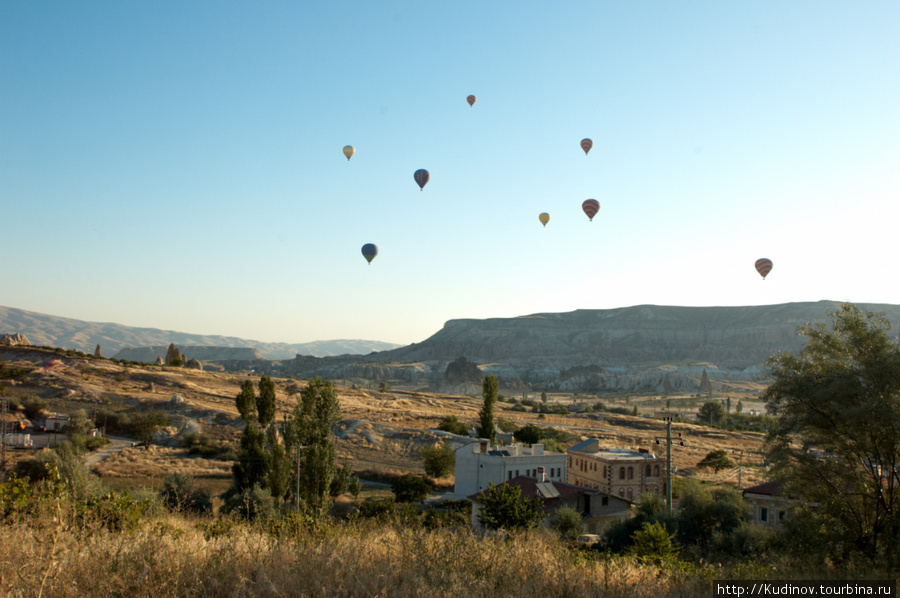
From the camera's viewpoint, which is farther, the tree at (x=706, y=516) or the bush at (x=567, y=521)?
the bush at (x=567, y=521)

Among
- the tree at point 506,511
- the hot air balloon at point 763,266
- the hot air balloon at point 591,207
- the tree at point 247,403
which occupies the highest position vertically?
the hot air balloon at point 591,207

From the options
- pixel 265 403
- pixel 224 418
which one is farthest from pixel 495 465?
pixel 224 418

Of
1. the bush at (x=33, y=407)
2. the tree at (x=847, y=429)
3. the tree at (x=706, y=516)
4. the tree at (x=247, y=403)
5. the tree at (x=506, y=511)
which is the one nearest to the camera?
the tree at (x=847, y=429)

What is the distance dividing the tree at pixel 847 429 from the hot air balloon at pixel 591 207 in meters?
33.5

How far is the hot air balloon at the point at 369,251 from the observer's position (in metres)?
48.2

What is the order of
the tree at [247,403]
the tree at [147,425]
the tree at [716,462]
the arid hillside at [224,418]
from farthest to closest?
the tree at [716,462], the tree at [147,425], the arid hillside at [224,418], the tree at [247,403]

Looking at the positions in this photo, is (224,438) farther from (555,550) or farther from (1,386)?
(555,550)

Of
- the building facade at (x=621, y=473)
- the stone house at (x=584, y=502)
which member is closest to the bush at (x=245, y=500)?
the stone house at (x=584, y=502)

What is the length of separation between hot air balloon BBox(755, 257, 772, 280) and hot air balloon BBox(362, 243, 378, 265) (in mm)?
30276

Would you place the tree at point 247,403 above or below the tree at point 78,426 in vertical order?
above

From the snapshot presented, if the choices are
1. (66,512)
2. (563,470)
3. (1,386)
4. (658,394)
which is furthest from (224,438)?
(658,394)

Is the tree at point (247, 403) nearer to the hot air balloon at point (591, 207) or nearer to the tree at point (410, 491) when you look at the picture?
the tree at point (410, 491)

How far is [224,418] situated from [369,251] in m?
27.0

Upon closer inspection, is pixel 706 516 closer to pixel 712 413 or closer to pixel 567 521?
pixel 567 521
